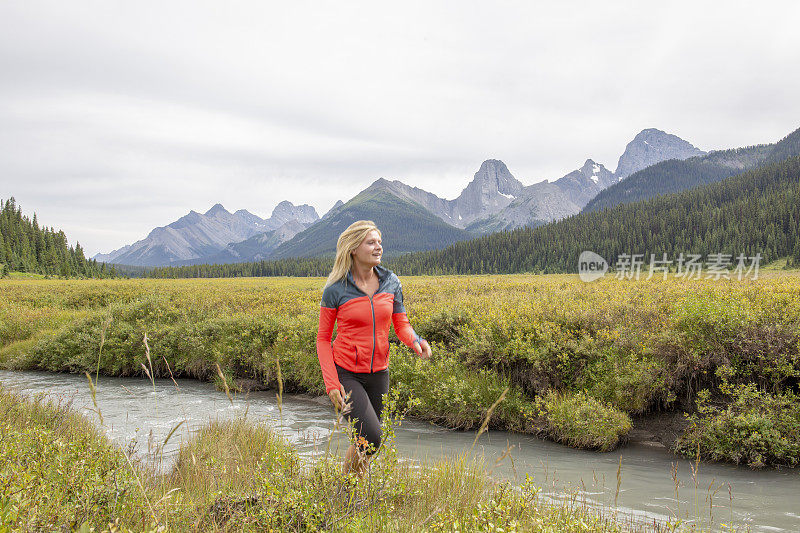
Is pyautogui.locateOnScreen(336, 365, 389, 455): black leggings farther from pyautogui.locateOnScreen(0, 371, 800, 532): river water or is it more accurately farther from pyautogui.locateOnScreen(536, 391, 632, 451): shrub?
pyautogui.locateOnScreen(536, 391, 632, 451): shrub

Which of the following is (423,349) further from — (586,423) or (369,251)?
(586,423)

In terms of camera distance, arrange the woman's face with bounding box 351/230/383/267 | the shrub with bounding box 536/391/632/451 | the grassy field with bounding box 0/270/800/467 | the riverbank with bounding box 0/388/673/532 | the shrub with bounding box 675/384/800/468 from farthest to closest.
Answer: the shrub with bounding box 536/391/632/451, the grassy field with bounding box 0/270/800/467, the shrub with bounding box 675/384/800/468, the woman's face with bounding box 351/230/383/267, the riverbank with bounding box 0/388/673/532

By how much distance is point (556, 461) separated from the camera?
30.3ft

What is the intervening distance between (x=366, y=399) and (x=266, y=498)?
151cm

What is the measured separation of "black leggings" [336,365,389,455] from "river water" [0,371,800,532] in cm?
32

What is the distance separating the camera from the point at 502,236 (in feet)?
538

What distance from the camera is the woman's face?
5.21 metres

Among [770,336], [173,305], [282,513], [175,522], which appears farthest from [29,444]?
[173,305]

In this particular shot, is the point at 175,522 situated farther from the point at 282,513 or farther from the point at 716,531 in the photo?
the point at 716,531

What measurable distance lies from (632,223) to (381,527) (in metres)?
153

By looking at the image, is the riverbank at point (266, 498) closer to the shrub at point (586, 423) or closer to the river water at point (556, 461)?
the river water at point (556, 461)

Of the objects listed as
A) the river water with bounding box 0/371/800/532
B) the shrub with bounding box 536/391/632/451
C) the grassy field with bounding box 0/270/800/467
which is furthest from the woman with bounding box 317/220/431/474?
the shrub with bounding box 536/391/632/451

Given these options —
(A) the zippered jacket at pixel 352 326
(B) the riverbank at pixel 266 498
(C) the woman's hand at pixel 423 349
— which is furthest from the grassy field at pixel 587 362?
(C) the woman's hand at pixel 423 349

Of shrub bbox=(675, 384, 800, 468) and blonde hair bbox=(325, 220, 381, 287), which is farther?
shrub bbox=(675, 384, 800, 468)
